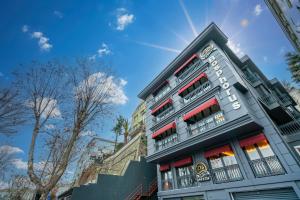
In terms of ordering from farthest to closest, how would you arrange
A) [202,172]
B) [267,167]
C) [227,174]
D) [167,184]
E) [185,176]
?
[167,184] < [185,176] < [202,172] < [227,174] < [267,167]

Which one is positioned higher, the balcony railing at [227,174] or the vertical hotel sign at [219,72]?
the vertical hotel sign at [219,72]

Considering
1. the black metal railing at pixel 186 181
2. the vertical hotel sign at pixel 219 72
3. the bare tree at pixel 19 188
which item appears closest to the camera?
the vertical hotel sign at pixel 219 72

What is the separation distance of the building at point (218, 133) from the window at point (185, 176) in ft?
0.24

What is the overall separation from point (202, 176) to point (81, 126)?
956cm

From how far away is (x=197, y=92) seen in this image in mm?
15102

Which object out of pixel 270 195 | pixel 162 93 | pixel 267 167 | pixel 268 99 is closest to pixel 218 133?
pixel 267 167

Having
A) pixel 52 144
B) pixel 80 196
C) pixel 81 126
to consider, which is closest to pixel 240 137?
pixel 81 126

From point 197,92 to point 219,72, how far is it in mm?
2769

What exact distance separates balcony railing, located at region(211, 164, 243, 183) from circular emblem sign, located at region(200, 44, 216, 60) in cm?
1029

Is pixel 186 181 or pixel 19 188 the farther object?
pixel 19 188

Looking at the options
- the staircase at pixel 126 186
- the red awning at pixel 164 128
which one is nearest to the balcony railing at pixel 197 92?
the red awning at pixel 164 128

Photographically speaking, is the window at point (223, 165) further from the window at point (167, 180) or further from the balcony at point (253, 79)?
the balcony at point (253, 79)

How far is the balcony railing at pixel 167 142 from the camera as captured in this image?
1548 centimetres

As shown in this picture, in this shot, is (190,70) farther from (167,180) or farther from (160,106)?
(167,180)
